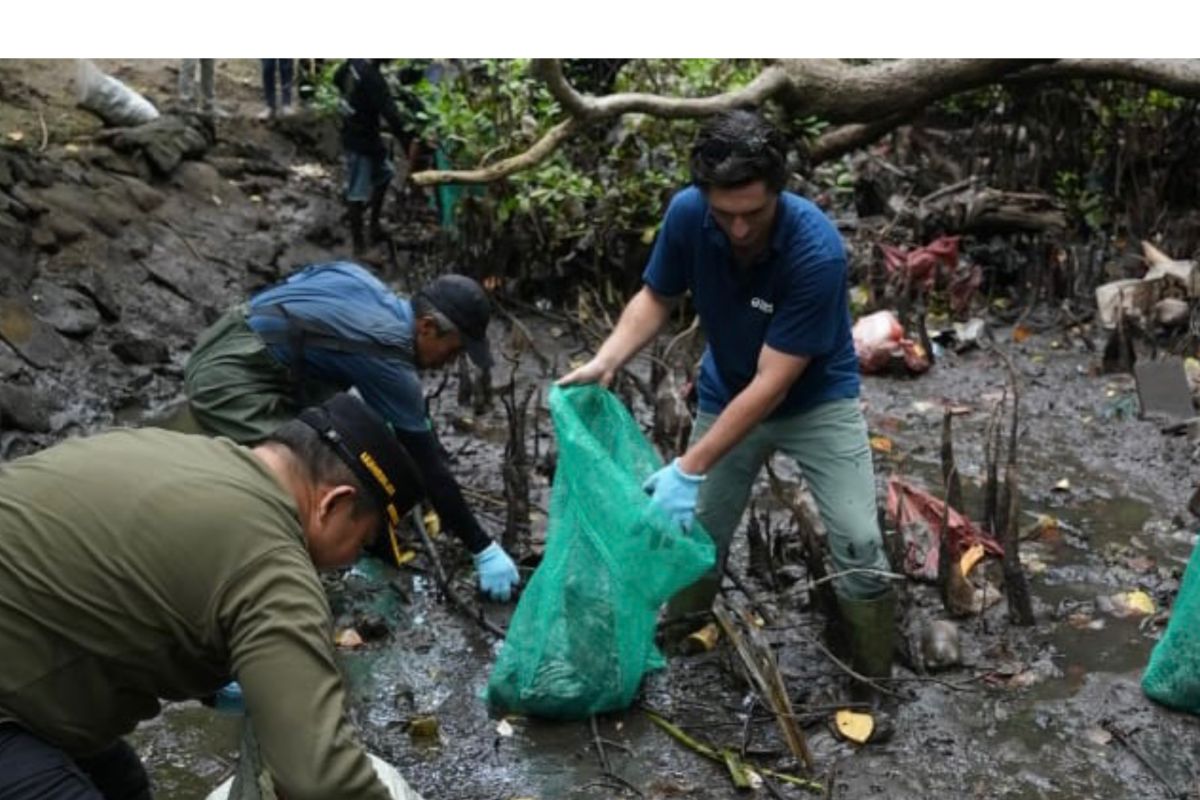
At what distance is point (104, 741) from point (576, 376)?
172 cm

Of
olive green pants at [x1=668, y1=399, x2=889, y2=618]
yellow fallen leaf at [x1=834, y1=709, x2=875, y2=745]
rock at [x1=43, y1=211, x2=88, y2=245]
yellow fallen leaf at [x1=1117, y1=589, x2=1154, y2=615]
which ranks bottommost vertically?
yellow fallen leaf at [x1=834, y1=709, x2=875, y2=745]

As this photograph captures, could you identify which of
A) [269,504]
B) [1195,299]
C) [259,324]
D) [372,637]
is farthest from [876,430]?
[269,504]

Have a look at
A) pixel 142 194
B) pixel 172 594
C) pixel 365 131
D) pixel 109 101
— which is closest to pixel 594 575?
pixel 172 594

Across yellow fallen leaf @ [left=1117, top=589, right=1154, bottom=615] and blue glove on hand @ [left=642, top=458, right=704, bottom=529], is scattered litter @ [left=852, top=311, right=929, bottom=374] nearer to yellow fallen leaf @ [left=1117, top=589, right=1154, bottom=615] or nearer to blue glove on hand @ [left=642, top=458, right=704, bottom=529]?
yellow fallen leaf @ [left=1117, top=589, right=1154, bottom=615]

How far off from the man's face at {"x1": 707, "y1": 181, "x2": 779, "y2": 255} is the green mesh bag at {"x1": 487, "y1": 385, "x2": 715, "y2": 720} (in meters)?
0.60

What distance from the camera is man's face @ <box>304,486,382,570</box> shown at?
2.10 meters

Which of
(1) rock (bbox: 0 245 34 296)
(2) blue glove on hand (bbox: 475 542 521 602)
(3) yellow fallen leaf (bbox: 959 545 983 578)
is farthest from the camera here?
(1) rock (bbox: 0 245 34 296)

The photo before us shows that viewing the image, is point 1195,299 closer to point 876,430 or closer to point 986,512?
point 876,430

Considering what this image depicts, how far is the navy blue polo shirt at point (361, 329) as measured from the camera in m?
3.80

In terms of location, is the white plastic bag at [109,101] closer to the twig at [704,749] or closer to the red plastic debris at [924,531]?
the red plastic debris at [924,531]

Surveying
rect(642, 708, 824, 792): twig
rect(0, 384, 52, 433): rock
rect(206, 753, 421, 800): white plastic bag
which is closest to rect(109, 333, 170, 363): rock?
rect(0, 384, 52, 433): rock

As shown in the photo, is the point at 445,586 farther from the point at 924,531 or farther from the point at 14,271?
the point at 14,271

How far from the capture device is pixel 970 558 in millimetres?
4523

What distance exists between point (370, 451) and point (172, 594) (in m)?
0.38
